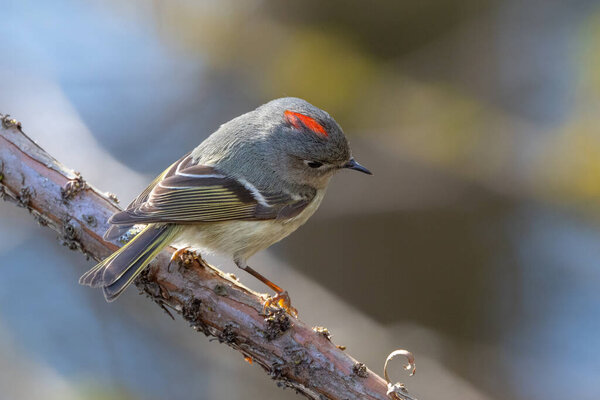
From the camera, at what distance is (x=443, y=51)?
4027 mm

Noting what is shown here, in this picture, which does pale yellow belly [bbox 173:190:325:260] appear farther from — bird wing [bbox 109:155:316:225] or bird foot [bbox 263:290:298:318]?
bird foot [bbox 263:290:298:318]

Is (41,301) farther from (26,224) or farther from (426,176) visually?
(426,176)

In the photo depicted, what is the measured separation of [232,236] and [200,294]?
0.42 metres

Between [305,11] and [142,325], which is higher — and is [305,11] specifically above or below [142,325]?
above

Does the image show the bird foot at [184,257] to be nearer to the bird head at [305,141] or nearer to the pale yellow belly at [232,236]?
the pale yellow belly at [232,236]

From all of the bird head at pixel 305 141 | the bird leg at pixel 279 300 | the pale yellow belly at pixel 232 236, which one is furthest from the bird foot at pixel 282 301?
the bird head at pixel 305 141

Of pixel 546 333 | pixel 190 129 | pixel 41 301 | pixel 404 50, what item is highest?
pixel 404 50

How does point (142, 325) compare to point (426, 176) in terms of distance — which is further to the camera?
point (142, 325)

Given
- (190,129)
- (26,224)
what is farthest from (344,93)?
(26,224)

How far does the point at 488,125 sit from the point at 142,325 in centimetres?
254

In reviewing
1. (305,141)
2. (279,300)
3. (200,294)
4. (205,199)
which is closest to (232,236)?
(205,199)

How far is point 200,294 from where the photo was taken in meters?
2.16

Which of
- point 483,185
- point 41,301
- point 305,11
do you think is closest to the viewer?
point 483,185

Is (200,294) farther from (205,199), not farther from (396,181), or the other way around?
(396,181)
